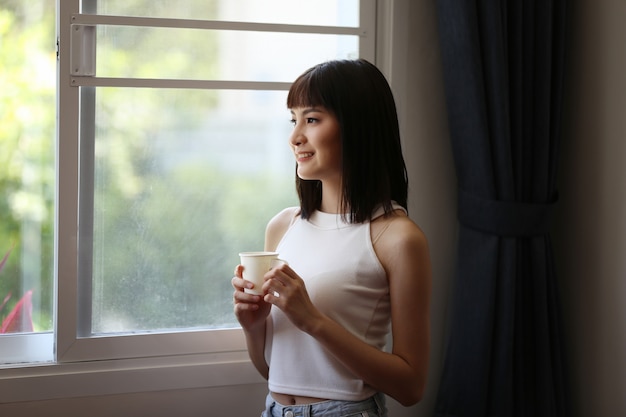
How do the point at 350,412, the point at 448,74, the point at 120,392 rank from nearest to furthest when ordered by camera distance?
1. the point at 350,412
2. the point at 120,392
3. the point at 448,74

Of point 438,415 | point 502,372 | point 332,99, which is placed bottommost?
point 438,415

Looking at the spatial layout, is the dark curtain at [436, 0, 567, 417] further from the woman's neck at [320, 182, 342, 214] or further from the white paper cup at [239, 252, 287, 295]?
the white paper cup at [239, 252, 287, 295]

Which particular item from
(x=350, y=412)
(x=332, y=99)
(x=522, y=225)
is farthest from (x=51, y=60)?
(x=522, y=225)

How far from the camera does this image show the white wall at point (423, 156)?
6.62 feet

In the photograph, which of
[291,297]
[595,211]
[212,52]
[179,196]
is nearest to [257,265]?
[291,297]

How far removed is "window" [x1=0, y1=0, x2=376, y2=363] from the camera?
1.85 meters

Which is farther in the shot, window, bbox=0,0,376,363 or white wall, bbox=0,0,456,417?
white wall, bbox=0,0,456,417

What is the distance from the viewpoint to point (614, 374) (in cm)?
191

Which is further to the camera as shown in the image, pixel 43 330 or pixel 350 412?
pixel 43 330

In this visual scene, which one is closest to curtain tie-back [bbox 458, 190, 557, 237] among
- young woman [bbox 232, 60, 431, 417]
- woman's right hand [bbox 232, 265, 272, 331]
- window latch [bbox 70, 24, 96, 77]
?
young woman [bbox 232, 60, 431, 417]

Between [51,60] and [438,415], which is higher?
[51,60]

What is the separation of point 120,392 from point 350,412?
29.0 inches

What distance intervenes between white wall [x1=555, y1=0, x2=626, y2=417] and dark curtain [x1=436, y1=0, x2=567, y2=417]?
8 centimetres

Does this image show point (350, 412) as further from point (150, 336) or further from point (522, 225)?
point (522, 225)
